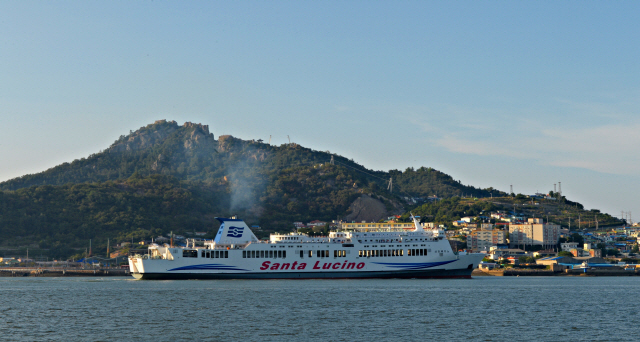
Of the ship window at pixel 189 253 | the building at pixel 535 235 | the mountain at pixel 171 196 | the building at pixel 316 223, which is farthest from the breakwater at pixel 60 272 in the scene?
the building at pixel 535 235

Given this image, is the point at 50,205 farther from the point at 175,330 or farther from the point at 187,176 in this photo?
the point at 175,330

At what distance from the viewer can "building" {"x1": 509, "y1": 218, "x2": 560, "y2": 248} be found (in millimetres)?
118750

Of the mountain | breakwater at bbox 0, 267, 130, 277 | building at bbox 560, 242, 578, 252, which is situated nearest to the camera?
breakwater at bbox 0, 267, 130, 277

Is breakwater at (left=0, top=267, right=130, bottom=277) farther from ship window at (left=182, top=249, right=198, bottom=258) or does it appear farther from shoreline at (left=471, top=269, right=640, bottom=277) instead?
shoreline at (left=471, top=269, right=640, bottom=277)

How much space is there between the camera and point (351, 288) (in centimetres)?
4962

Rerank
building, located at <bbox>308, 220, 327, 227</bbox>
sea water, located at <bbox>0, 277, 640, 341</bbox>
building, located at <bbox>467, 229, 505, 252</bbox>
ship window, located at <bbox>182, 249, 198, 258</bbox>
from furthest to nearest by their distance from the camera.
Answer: building, located at <bbox>308, 220, 327, 227</bbox>
building, located at <bbox>467, 229, 505, 252</bbox>
ship window, located at <bbox>182, 249, 198, 258</bbox>
sea water, located at <bbox>0, 277, 640, 341</bbox>

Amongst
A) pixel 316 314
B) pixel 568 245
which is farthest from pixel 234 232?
pixel 568 245

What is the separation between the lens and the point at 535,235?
119250mm

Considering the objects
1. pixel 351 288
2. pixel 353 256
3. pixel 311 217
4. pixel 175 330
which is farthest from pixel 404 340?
pixel 311 217

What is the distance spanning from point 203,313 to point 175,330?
573 cm

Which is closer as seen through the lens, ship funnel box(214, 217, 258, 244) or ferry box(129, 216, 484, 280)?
ferry box(129, 216, 484, 280)

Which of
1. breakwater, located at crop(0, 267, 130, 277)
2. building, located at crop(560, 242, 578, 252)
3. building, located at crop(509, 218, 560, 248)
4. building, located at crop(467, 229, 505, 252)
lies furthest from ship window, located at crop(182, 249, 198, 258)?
building, located at crop(560, 242, 578, 252)

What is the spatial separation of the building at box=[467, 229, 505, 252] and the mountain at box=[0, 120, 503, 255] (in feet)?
110

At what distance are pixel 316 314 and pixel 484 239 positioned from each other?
8884 centimetres
